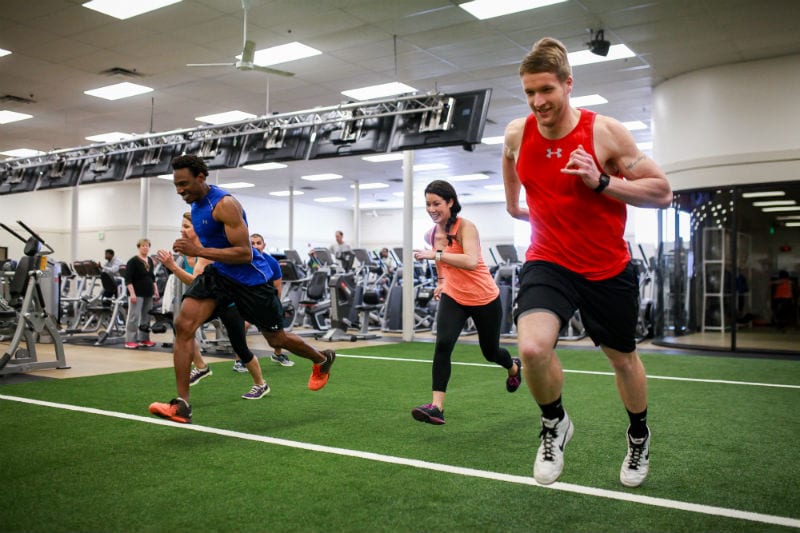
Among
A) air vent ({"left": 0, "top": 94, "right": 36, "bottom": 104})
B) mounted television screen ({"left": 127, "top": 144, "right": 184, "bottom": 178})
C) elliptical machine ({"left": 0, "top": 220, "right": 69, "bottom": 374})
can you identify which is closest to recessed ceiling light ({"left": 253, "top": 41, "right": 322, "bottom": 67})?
mounted television screen ({"left": 127, "top": 144, "right": 184, "bottom": 178})

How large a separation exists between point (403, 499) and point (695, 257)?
29.7 ft

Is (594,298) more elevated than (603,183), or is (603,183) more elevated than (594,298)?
(603,183)

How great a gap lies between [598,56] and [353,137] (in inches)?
146

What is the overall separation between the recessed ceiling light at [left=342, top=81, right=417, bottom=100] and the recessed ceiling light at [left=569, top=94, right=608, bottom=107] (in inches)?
112

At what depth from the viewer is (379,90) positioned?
11.2 meters

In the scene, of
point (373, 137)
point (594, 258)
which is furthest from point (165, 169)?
point (594, 258)

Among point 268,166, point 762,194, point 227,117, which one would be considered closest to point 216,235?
point 762,194

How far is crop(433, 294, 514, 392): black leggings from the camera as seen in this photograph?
411 cm

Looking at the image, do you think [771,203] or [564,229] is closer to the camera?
[564,229]

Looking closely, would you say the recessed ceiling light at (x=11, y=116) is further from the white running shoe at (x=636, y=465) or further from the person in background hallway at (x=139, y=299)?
the white running shoe at (x=636, y=465)

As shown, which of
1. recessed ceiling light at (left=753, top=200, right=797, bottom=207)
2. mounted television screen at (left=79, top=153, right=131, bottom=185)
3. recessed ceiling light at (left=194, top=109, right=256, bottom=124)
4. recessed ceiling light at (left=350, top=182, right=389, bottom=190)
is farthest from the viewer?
recessed ceiling light at (left=350, top=182, right=389, bottom=190)

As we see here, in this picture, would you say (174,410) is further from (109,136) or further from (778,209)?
(109,136)

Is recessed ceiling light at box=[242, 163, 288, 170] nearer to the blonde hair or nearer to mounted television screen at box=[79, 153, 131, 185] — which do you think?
mounted television screen at box=[79, 153, 131, 185]

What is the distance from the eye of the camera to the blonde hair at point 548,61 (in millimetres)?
2393
